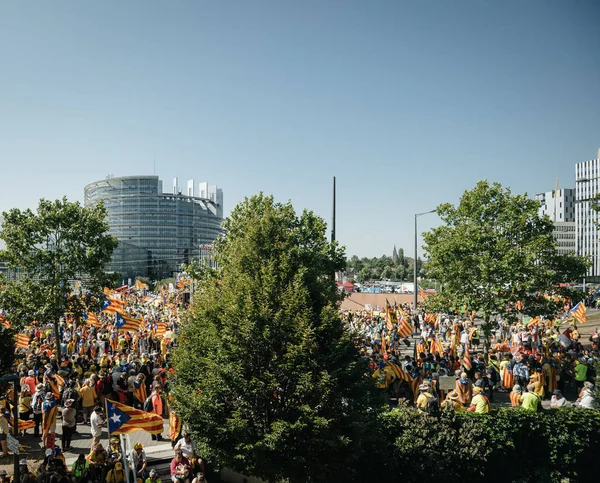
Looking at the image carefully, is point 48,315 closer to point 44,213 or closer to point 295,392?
point 44,213

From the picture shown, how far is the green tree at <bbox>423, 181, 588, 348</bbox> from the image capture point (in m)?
22.2

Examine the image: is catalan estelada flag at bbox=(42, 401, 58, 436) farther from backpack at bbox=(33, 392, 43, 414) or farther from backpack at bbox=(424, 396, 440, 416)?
backpack at bbox=(424, 396, 440, 416)

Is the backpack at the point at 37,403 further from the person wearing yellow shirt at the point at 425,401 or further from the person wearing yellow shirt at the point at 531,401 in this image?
the person wearing yellow shirt at the point at 531,401

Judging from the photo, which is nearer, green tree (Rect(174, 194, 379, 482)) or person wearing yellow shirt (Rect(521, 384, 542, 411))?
green tree (Rect(174, 194, 379, 482))

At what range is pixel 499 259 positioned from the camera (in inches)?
894

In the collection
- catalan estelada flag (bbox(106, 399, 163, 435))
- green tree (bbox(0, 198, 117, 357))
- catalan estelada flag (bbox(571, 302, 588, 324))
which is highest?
green tree (bbox(0, 198, 117, 357))

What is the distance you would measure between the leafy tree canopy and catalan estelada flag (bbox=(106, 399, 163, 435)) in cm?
1649

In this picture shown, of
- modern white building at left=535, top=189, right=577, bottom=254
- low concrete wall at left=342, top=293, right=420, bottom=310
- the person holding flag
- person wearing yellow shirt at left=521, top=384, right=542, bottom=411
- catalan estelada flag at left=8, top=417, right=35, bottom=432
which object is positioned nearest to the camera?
the person holding flag

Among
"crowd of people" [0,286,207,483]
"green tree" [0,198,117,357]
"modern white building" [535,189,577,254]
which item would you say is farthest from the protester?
"modern white building" [535,189,577,254]

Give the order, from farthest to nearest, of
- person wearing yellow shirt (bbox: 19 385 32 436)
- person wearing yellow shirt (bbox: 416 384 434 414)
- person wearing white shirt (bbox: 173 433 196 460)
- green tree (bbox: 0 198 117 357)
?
green tree (bbox: 0 198 117 357)
person wearing yellow shirt (bbox: 19 385 32 436)
person wearing yellow shirt (bbox: 416 384 434 414)
person wearing white shirt (bbox: 173 433 196 460)

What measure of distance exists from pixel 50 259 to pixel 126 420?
12900 millimetres

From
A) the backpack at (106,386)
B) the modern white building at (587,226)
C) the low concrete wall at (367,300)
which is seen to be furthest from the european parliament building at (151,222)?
the backpack at (106,386)

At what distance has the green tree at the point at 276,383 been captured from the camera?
8.91 meters

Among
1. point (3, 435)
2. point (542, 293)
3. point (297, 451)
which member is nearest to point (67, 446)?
point (3, 435)
